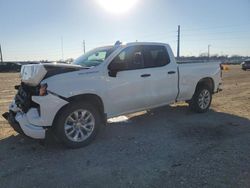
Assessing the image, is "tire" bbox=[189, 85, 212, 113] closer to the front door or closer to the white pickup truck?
the white pickup truck

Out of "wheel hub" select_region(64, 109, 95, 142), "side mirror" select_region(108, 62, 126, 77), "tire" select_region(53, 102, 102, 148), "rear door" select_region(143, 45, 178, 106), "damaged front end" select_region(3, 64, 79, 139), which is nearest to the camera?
"damaged front end" select_region(3, 64, 79, 139)

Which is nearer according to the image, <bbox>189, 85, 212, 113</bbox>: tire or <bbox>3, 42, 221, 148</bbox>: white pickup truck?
<bbox>3, 42, 221, 148</bbox>: white pickup truck

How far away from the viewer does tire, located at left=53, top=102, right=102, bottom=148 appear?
512 cm

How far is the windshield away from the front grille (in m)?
1.28

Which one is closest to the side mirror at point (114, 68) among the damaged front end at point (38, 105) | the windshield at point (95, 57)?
the windshield at point (95, 57)

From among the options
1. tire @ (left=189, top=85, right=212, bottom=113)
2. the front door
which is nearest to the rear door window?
the front door

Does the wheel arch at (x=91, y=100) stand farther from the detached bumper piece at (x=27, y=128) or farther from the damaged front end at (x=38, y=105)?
the detached bumper piece at (x=27, y=128)

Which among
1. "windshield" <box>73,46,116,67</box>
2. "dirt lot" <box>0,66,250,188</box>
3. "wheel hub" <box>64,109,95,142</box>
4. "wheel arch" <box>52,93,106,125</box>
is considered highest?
"windshield" <box>73,46,116,67</box>

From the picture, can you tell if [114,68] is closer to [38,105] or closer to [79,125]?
[79,125]

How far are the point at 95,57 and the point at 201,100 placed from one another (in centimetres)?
342

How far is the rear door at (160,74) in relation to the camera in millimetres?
6574

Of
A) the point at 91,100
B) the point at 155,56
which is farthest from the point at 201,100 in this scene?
the point at 91,100

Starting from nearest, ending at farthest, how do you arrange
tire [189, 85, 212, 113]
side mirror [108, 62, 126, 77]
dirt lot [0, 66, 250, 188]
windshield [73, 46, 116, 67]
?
dirt lot [0, 66, 250, 188], side mirror [108, 62, 126, 77], windshield [73, 46, 116, 67], tire [189, 85, 212, 113]

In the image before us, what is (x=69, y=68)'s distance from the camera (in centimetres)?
528
